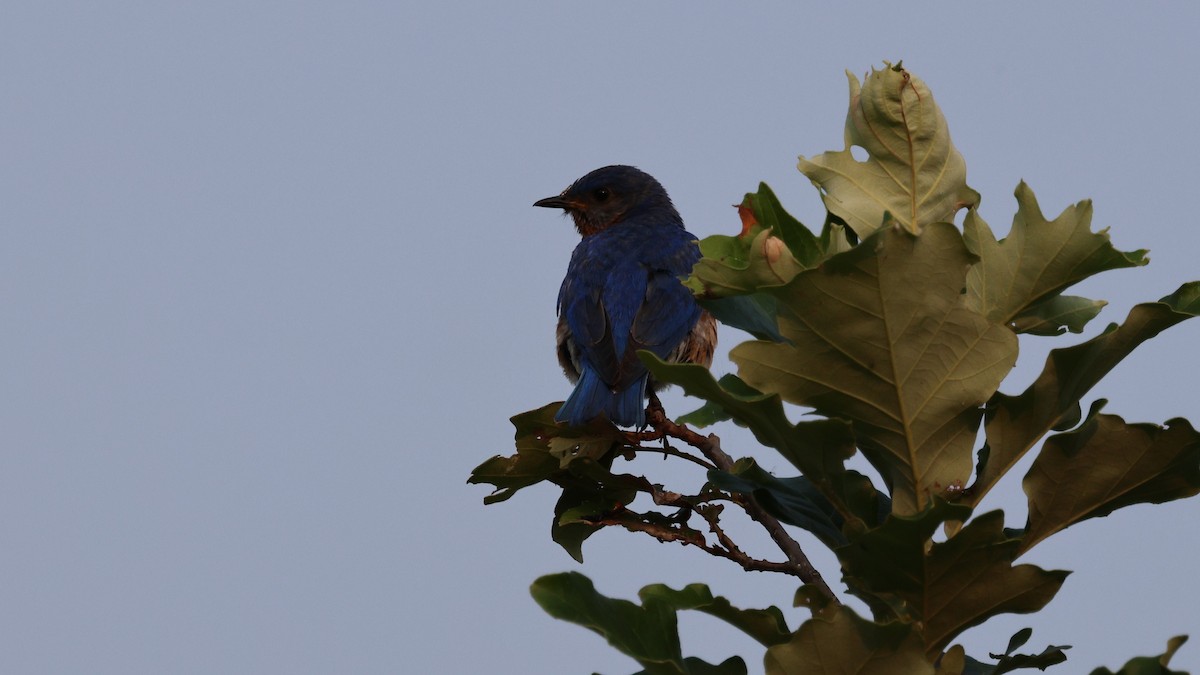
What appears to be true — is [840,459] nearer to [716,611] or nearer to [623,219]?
[716,611]

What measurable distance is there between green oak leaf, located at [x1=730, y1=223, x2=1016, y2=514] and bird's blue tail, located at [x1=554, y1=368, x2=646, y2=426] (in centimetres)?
207

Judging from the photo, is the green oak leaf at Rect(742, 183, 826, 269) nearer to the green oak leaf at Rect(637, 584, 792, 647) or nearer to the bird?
the green oak leaf at Rect(637, 584, 792, 647)

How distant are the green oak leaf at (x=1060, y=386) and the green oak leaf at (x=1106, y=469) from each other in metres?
0.07

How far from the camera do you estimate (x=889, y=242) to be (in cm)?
232

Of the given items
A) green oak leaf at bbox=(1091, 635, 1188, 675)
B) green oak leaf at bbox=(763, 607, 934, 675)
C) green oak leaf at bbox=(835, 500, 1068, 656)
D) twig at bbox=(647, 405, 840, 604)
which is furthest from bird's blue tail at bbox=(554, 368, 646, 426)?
green oak leaf at bbox=(1091, 635, 1188, 675)

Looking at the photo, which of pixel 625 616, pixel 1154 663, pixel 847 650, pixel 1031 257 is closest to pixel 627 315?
pixel 1031 257

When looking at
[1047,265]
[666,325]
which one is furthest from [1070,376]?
[666,325]

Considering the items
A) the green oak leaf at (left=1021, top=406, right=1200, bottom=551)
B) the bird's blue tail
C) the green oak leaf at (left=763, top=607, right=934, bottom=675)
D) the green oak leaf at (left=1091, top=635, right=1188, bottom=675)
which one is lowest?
the green oak leaf at (left=1091, top=635, right=1188, bottom=675)

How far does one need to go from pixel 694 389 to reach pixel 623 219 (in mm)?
6037

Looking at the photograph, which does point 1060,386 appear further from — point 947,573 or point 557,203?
point 557,203

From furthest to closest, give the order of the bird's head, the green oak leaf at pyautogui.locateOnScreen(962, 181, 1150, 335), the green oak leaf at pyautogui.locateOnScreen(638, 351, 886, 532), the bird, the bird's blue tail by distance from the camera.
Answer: the bird's head < the bird < the bird's blue tail < the green oak leaf at pyautogui.locateOnScreen(962, 181, 1150, 335) < the green oak leaf at pyautogui.locateOnScreen(638, 351, 886, 532)

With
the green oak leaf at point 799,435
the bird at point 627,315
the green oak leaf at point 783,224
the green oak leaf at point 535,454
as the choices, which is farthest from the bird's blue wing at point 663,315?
the green oak leaf at point 799,435

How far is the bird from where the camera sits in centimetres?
554

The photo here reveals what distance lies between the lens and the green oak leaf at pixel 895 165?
2771 mm
